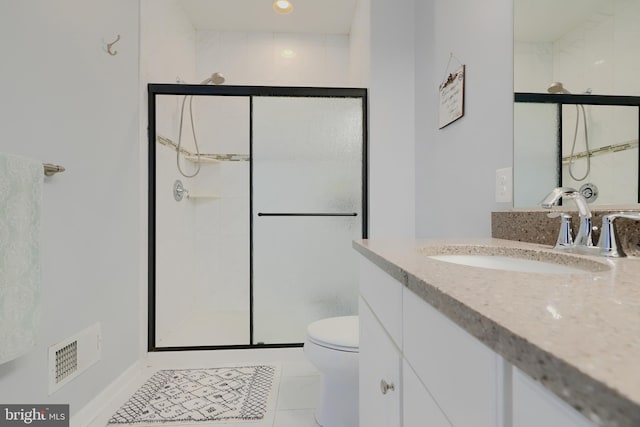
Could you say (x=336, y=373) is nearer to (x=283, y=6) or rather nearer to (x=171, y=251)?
(x=171, y=251)

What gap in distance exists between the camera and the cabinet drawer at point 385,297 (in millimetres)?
640

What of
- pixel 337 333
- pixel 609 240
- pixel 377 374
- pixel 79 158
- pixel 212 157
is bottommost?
pixel 337 333

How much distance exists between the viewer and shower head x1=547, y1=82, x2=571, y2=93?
3.27 feet

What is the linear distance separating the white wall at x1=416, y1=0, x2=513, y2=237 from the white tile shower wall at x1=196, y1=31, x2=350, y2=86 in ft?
3.65

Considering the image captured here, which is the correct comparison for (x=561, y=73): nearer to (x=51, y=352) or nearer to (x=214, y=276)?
(x=51, y=352)

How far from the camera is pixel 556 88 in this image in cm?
101

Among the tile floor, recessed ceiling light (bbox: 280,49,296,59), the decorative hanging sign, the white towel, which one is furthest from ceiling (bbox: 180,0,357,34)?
the tile floor

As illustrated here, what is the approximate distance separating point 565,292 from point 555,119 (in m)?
0.83

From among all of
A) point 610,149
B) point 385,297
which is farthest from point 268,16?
point 385,297

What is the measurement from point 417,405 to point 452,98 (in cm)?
140

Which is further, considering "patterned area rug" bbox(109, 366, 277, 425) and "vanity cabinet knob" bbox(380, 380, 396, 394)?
"patterned area rug" bbox(109, 366, 277, 425)

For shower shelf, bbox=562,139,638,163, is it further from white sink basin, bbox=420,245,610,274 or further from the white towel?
the white towel

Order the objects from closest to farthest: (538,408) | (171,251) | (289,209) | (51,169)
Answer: (538,408) < (51,169) < (289,209) < (171,251)

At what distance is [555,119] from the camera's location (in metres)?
1.02
